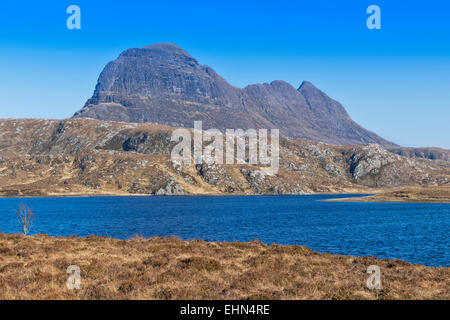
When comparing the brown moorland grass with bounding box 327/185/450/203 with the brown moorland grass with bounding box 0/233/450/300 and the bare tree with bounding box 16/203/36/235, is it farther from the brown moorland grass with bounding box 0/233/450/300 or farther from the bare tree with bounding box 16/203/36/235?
the bare tree with bounding box 16/203/36/235

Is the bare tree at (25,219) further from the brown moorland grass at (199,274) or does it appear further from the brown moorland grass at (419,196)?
the brown moorland grass at (419,196)

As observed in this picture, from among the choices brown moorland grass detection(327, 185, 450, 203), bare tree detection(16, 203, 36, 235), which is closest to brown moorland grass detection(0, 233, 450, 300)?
bare tree detection(16, 203, 36, 235)

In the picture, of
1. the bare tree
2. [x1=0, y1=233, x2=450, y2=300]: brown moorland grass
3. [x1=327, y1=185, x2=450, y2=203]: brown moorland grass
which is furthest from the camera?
[x1=327, y1=185, x2=450, y2=203]: brown moorland grass

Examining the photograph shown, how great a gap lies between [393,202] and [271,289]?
185 meters

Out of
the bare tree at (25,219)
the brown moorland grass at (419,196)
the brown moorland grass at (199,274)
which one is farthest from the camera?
the brown moorland grass at (419,196)

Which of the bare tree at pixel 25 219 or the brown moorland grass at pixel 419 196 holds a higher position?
the bare tree at pixel 25 219

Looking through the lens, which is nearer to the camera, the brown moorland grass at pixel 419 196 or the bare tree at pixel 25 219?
the bare tree at pixel 25 219

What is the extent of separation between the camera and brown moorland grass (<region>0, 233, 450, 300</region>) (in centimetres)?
2147

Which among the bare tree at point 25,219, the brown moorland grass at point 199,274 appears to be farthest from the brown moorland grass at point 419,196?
the bare tree at point 25,219

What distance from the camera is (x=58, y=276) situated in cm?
2461

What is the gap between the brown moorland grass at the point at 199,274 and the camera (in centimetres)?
2147

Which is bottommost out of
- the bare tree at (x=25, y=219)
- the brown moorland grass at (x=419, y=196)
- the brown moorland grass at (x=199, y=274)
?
the brown moorland grass at (x=419, y=196)
